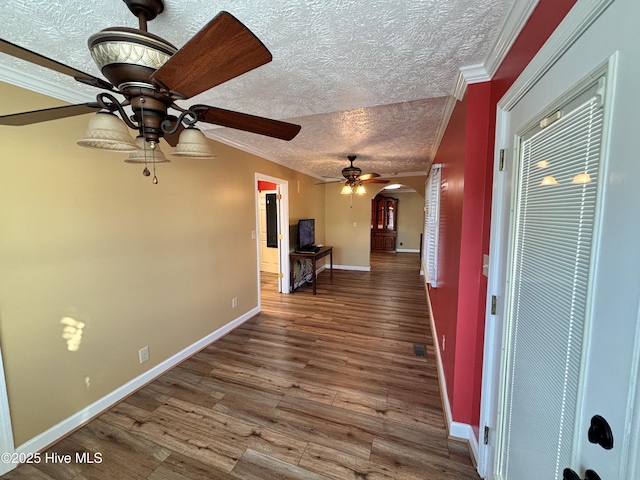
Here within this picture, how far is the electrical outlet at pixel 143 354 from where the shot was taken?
2316 mm

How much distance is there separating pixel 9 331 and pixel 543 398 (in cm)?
275

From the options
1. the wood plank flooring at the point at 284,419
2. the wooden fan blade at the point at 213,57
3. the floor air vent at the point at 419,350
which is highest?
the wooden fan blade at the point at 213,57

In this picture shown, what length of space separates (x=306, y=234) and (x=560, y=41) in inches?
190

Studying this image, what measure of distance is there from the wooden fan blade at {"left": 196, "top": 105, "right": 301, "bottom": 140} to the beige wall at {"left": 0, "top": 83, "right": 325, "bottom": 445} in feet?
4.48

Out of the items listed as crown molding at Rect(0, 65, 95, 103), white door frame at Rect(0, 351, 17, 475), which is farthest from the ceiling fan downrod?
white door frame at Rect(0, 351, 17, 475)

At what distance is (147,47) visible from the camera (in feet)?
2.78

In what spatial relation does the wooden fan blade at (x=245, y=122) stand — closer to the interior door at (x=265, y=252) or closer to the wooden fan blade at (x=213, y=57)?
the wooden fan blade at (x=213, y=57)

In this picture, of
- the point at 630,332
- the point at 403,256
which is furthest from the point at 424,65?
the point at 403,256

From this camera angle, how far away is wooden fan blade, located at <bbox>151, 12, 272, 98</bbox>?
25.2 inches

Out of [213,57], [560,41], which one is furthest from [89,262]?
[560,41]

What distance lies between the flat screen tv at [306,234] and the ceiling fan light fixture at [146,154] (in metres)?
3.85

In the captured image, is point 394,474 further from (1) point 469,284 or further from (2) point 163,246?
(2) point 163,246

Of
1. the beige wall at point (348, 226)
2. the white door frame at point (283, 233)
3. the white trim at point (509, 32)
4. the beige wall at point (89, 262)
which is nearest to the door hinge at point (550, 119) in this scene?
the white trim at point (509, 32)

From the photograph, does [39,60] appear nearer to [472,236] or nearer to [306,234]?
[472,236]
